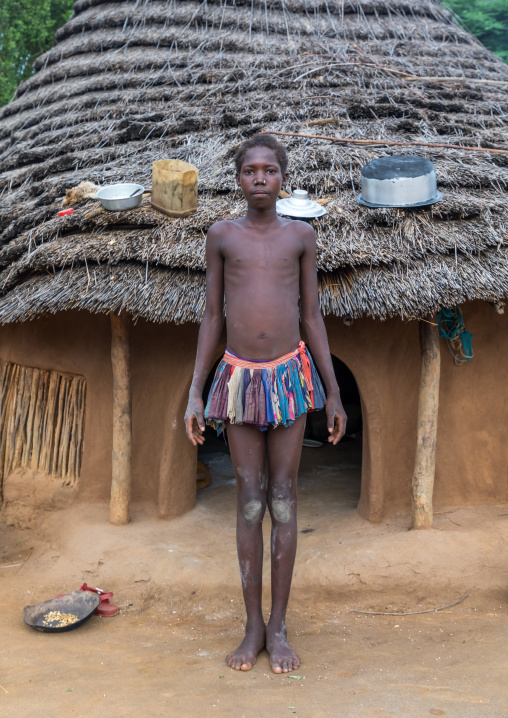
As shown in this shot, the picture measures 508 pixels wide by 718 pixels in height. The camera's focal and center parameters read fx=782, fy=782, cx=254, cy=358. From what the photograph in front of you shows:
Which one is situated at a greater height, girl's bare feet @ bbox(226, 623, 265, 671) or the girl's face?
the girl's face

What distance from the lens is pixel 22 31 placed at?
13.1 metres

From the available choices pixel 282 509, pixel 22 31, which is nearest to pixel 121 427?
pixel 282 509

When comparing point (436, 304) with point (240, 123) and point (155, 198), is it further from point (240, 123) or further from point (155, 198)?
point (240, 123)

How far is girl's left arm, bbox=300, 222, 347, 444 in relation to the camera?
11.6 ft

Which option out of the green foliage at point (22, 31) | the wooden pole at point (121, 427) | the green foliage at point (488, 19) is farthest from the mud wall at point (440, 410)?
the green foliage at point (488, 19)

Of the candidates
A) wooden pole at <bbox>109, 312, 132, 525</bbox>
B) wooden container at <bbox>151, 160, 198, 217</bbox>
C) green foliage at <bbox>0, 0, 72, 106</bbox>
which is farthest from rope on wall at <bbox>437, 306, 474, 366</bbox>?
green foliage at <bbox>0, 0, 72, 106</bbox>

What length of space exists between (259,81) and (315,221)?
2.62 meters

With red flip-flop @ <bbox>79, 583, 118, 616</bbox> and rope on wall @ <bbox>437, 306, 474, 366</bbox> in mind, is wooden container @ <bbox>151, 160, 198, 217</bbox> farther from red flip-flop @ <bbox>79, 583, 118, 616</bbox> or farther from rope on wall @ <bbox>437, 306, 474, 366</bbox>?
red flip-flop @ <bbox>79, 583, 118, 616</bbox>

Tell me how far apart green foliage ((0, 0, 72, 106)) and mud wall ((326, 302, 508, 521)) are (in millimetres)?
10015

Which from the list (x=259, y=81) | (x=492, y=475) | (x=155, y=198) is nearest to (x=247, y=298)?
(x=155, y=198)

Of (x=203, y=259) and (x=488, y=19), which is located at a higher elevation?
(x=488, y=19)

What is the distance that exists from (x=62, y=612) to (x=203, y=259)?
2205 mm

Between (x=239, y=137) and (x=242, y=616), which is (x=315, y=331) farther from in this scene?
(x=239, y=137)

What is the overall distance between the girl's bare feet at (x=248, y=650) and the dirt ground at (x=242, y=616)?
0.05 metres
